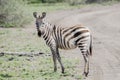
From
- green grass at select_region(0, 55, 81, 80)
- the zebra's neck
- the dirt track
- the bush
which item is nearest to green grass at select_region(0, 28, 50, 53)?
the dirt track

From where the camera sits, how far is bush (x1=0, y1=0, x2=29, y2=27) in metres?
32.0

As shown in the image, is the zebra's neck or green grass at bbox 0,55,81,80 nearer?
green grass at bbox 0,55,81,80

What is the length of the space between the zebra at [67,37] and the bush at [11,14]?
58.6ft

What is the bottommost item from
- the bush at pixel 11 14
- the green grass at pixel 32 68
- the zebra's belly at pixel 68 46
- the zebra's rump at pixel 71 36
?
the bush at pixel 11 14

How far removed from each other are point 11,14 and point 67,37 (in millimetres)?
18747

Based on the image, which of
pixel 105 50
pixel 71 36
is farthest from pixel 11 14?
pixel 71 36

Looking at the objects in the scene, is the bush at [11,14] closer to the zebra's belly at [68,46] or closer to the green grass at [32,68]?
the green grass at [32,68]

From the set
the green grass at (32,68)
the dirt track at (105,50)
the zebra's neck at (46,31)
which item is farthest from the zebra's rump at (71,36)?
the dirt track at (105,50)

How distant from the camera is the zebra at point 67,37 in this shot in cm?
1357

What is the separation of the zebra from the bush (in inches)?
703

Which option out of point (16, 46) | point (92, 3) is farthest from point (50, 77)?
point (92, 3)

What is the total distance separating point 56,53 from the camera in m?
14.0

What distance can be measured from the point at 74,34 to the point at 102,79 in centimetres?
163

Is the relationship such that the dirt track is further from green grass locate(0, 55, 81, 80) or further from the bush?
the bush
